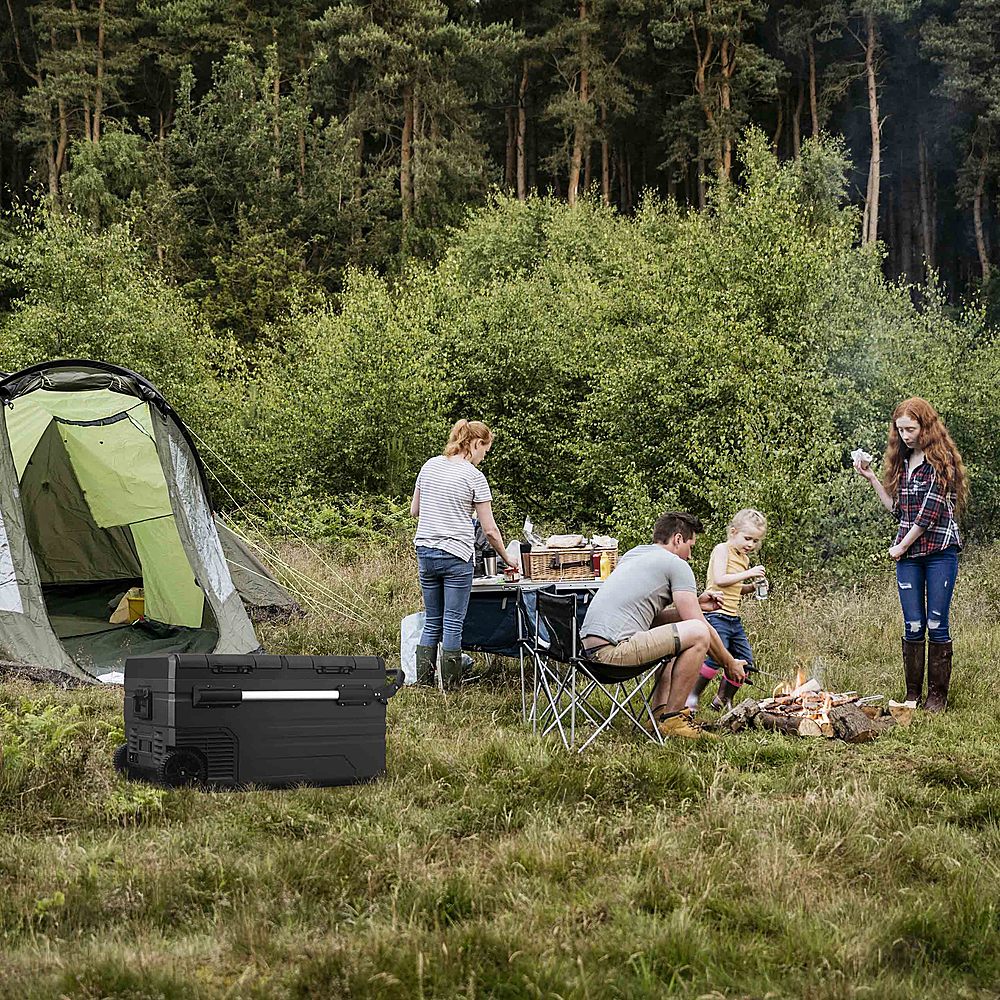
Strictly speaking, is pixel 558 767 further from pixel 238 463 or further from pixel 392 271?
pixel 392 271

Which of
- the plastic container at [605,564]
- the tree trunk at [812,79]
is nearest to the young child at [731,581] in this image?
the plastic container at [605,564]

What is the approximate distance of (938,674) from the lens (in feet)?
19.0

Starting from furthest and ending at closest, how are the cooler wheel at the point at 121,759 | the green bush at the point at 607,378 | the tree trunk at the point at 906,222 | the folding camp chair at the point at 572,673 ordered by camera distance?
the tree trunk at the point at 906,222, the green bush at the point at 607,378, the folding camp chair at the point at 572,673, the cooler wheel at the point at 121,759

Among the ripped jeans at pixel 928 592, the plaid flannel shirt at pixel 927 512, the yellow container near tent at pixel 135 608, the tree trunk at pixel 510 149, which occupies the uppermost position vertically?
the tree trunk at pixel 510 149

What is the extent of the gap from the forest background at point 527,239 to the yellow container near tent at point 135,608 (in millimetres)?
4390

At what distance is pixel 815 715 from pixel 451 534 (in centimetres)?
205

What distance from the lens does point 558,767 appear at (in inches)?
173

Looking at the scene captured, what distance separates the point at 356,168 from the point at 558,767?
2483cm

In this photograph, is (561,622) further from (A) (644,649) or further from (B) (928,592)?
(B) (928,592)

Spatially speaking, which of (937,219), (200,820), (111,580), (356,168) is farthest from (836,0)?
(200,820)

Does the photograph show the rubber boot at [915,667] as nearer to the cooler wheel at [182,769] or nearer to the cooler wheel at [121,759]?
the cooler wheel at [182,769]

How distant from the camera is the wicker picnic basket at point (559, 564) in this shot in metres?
6.14

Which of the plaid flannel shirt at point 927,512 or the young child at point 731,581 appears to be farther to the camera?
the young child at point 731,581

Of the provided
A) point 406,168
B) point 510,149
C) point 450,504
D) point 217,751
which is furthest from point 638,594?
point 510,149
